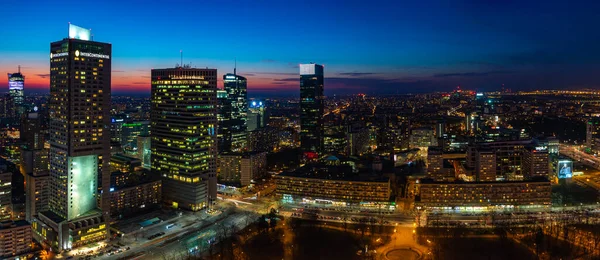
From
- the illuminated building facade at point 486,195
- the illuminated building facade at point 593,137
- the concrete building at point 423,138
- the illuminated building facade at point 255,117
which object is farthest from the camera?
the illuminated building facade at point 255,117

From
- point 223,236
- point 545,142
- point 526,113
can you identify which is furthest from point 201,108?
point 526,113

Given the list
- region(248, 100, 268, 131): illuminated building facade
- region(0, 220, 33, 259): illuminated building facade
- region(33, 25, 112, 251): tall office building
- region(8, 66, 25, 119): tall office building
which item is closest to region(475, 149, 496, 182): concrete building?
region(33, 25, 112, 251): tall office building

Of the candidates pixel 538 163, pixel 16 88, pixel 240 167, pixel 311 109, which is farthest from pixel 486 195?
pixel 16 88

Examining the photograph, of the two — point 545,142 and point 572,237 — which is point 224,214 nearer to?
point 572,237

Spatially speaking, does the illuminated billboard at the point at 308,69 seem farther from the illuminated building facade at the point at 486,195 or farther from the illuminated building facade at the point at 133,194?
the illuminated building facade at the point at 486,195

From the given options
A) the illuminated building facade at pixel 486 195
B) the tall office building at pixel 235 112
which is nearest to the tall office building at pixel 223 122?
the tall office building at pixel 235 112

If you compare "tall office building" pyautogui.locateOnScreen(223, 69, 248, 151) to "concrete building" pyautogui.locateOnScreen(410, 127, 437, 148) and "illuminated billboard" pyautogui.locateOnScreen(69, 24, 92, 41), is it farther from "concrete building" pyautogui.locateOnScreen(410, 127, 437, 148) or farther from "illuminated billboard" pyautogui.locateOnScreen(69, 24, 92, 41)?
"illuminated billboard" pyautogui.locateOnScreen(69, 24, 92, 41)

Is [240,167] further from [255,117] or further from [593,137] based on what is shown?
[593,137]
